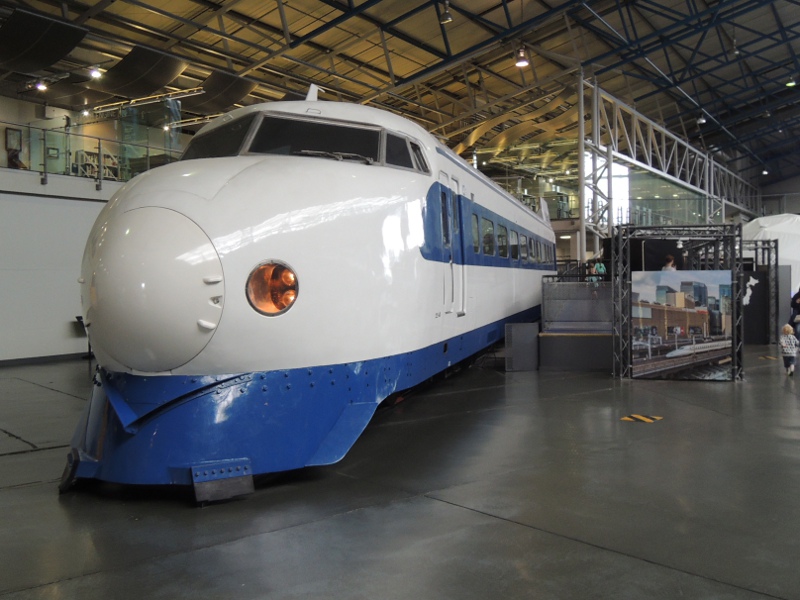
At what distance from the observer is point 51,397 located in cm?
1079

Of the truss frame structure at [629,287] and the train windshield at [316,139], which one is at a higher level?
the train windshield at [316,139]

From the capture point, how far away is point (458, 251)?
8.75 metres

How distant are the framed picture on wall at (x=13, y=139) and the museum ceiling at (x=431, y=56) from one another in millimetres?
1662

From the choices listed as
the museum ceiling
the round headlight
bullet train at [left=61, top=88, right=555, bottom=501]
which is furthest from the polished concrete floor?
the museum ceiling

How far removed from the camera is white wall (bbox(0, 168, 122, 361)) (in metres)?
15.5

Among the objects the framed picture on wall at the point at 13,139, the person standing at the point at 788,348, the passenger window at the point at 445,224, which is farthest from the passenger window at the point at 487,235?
the framed picture on wall at the point at 13,139

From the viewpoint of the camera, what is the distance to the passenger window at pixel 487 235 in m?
11.0

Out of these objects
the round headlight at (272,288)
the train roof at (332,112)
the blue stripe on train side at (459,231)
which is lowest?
the round headlight at (272,288)

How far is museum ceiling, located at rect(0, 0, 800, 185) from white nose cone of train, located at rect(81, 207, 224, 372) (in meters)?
12.6

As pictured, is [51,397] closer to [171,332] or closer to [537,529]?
[171,332]

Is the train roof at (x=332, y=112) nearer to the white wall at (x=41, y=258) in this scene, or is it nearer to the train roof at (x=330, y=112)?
the train roof at (x=330, y=112)

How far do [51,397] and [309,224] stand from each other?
7283 millimetres

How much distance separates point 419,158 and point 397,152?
1.55 feet

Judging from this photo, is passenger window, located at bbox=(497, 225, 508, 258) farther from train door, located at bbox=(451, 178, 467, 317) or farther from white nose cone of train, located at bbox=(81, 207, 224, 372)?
white nose cone of train, located at bbox=(81, 207, 224, 372)
